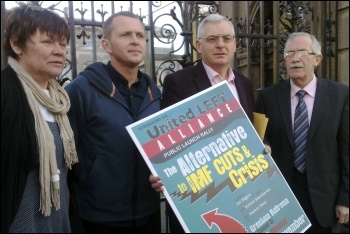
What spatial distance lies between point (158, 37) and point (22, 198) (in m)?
2.09

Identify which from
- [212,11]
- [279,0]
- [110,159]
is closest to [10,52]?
[110,159]

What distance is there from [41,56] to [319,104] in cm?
187

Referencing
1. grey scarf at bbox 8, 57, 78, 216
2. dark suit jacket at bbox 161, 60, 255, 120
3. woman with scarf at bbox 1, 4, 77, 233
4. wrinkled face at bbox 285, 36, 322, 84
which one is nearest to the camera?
woman with scarf at bbox 1, 4, 77, 233

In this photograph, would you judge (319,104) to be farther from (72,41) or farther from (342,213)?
(72,41)

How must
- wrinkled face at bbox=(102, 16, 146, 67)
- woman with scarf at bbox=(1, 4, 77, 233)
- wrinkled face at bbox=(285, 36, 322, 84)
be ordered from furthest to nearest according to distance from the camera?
wrinkled face at bbox=(285, 36, 322, 84) → wrinkled face at bbox=(102, 16, 146, 67) → woman with scarf at bbox=(1, 4, 77, 233)

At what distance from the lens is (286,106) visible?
280 centimetres

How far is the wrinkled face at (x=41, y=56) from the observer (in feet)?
6.46

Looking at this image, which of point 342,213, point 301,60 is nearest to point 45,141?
point 301,60

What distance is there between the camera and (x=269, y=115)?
2840 mm

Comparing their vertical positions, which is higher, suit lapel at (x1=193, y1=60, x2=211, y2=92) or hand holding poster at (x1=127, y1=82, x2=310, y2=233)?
suit lapel at (x1=193, y1=60, x2=211, y2=92)

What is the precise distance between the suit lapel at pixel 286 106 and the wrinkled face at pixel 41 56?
1597 mm

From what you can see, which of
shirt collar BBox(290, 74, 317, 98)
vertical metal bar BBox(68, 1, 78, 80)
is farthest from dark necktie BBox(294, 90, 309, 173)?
vertical metal bar BBox(68, 1, 78, 80)

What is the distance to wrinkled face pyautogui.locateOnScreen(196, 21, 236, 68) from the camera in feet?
8.54

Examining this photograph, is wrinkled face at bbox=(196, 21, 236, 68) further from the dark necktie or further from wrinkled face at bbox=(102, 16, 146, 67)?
the dark necktie
